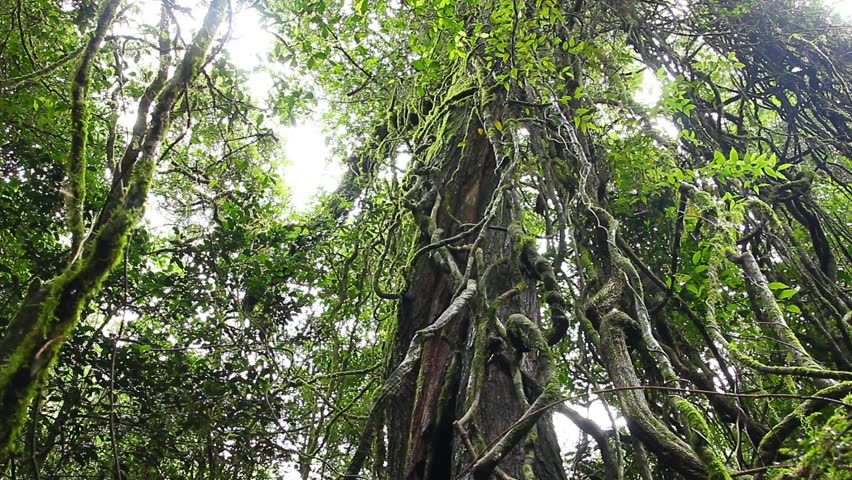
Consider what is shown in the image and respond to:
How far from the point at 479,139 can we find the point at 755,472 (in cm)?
231

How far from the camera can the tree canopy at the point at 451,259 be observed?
126 centimetres

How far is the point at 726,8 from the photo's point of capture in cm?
290

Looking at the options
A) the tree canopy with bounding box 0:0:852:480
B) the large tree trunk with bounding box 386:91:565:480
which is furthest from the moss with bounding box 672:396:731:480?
the large tree trunk with bounding box 386:91:565:480

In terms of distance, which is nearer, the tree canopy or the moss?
the moss

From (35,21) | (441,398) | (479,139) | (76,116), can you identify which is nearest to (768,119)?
(479,139)

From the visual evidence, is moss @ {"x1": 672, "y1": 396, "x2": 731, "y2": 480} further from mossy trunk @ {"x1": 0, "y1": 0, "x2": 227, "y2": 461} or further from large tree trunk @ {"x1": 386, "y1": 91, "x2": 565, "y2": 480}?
mossy trunk @ {"x1": 0, "y1": 0, "x2": 227, "y2": 461}

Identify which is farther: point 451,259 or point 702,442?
point 451,259

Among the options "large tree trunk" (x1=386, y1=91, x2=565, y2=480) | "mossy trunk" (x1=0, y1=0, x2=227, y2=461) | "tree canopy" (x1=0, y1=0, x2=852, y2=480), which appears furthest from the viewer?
"large tree trunk" (x1=386, y1=91, x2=565, y2=480)

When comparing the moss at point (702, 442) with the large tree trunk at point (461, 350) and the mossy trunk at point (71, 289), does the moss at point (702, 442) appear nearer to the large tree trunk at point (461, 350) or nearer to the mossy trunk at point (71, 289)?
the large tree trunk at point (461, 350)

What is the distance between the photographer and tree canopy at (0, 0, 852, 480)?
1259 mm

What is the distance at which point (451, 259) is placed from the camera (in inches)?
81.4

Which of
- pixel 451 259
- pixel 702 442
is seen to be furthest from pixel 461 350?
pixel 702 442

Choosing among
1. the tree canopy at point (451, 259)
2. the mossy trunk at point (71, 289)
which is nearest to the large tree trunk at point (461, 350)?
the tree canopy at point (451, 259)

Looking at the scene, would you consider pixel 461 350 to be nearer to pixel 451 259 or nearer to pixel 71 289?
pixel 451 259
